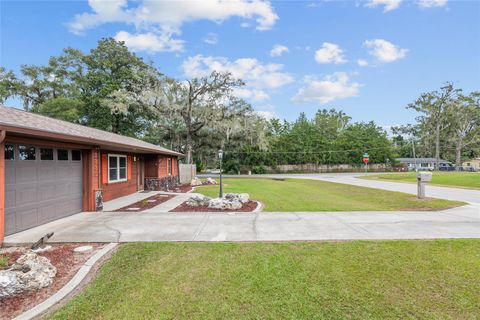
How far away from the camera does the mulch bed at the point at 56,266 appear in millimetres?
3014

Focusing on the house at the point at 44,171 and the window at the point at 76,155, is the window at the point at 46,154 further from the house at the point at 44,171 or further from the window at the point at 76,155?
the window at the point at 76,155

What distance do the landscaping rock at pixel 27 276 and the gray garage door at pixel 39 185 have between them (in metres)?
2.58

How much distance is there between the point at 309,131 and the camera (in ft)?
152

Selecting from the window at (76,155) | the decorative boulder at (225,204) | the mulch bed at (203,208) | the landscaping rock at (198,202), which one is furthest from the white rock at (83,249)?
the landscaping rock at (198,202)

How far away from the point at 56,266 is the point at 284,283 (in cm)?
358

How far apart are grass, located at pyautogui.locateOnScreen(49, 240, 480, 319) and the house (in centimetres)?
297

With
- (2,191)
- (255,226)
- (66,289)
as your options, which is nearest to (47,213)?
(2,191)

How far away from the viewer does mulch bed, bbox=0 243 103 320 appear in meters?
3.01

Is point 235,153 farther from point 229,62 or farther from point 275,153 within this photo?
point 229,62

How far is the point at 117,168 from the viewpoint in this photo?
11.5 m

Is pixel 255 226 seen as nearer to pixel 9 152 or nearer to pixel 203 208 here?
pixel 203 208

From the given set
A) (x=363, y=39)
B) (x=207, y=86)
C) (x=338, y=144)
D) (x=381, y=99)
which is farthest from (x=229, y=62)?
(x=338, y=144)

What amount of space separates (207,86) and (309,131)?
27.2 meters

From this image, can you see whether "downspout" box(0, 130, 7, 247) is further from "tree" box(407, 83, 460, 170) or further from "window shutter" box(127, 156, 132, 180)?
"tree" box(407, 83, 460, 170)
